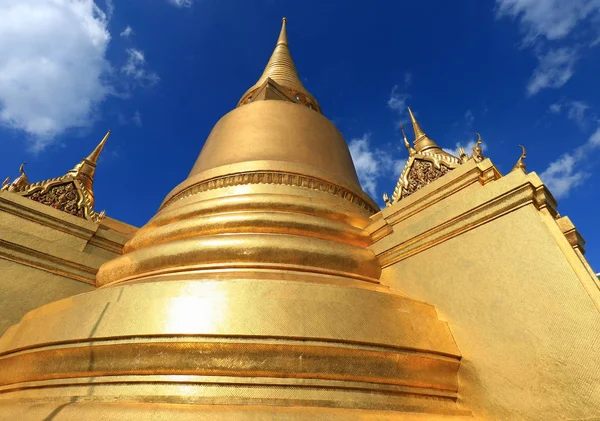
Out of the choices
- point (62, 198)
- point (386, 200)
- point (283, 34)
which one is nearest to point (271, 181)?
point (386, 200)

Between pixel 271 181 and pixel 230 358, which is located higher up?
pixel 271 181

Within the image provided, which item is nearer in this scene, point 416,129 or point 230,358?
point 230,358

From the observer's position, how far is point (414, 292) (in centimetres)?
308

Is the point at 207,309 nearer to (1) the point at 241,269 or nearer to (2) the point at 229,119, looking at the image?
(1) the point at 241,269

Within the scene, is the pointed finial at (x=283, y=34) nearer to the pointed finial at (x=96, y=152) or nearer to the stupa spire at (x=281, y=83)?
the stupa spire at (x=281, y=83)

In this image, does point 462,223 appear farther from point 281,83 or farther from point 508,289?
point 281,83

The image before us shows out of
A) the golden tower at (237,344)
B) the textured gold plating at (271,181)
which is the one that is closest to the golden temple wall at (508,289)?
the golden tower at (237,344)

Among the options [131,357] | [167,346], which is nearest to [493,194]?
[167,346]

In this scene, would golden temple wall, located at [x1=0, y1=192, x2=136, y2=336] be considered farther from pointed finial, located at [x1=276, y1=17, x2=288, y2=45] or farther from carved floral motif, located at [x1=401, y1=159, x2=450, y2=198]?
pointed finial, located at [x1=276, y1=17, x2=288, y2=45]

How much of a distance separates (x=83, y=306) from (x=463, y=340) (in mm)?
Result: 2633

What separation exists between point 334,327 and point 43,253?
136 inches

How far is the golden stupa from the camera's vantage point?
2.00m

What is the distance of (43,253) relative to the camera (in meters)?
3.93

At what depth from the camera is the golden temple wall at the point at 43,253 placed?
363 cm
